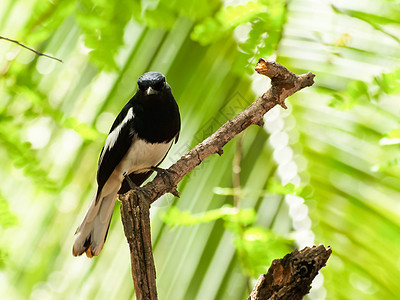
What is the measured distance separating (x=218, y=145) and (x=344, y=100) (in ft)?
1.69

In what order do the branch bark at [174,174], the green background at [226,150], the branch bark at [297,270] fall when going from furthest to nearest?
the green background at [226,150]
the branch bark at [174,174]
the branch bark at [297,270]

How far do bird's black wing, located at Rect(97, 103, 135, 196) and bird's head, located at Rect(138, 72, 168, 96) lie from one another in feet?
0.66

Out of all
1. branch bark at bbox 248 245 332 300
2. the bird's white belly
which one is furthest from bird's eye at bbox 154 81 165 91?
branch bark at bbox 248 245 332 300

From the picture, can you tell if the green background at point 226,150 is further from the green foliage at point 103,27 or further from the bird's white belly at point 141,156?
the bird's white belly at point 141,156

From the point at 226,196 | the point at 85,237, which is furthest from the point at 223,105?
the point at 85,237

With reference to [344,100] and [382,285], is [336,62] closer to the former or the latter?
[344,100]

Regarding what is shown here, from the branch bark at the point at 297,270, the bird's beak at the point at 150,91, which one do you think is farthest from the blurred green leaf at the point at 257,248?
the bird's beak at the point at 150,91

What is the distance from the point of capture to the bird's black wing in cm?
225

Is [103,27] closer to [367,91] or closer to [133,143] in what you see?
[133,143]

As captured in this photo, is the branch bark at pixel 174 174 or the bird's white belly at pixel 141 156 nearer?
the branch bark at pixel 174 174

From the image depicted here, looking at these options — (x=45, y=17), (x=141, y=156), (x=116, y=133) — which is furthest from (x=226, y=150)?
(x=45, y=17)

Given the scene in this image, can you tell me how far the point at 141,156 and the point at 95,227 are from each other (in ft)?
1.24

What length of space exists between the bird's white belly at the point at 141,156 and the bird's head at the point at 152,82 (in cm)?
27

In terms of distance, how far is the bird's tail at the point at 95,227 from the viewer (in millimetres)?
2014
